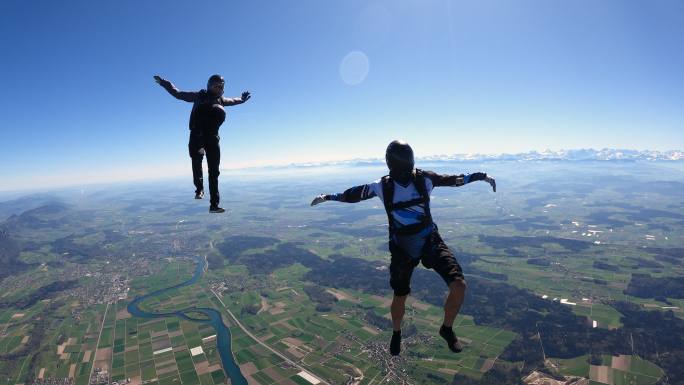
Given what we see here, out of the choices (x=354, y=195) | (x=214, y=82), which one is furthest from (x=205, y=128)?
(x=354, y=195)

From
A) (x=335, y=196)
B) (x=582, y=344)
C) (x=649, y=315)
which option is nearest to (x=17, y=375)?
(x=335, y=196)

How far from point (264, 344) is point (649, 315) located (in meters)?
Result: 88.7

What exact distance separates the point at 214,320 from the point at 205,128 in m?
83.0

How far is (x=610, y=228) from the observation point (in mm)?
188125

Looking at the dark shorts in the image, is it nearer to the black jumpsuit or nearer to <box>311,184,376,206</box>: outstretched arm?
<box>311,184,376,206</box>: outstretched arm

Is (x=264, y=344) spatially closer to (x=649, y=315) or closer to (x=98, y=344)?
(x=98, y=344)

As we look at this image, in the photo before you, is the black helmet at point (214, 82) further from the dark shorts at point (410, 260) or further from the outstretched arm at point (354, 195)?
the dark shorts at point (410, 260)

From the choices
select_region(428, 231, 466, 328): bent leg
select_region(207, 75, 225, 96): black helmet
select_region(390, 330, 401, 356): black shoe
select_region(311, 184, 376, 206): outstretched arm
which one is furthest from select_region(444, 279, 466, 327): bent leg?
select_region(207, 75, 225, 96): black helmet

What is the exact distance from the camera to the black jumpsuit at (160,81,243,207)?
30.1ft

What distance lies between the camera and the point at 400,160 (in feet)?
21.1

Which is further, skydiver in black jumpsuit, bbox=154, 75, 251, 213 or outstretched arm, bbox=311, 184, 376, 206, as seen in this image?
skydiver in black jumpsuit, bbox=154, 75, 251, 213

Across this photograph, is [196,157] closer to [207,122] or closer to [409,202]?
[207,122]

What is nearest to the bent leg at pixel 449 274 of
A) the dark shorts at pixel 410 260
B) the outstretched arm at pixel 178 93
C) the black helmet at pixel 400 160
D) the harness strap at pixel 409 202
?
the dark shorts at pixel 410 260

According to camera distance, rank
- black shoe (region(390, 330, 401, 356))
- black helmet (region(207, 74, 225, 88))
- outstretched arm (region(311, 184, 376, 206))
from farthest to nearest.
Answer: black helmet (region(207, 74, 225, 88)) < black shoe (region(390, 330, 401, 356)) < outstretched arm (region(311, 184, 376, 206))
